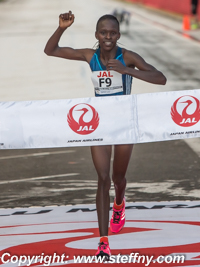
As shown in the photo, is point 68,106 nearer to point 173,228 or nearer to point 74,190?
point 173,228

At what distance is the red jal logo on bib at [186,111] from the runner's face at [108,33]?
3.16 feet

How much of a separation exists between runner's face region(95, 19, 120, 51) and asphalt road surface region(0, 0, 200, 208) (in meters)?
2.66

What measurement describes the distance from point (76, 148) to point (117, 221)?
4858 mm

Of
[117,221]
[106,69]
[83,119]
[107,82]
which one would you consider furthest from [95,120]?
[117,221]

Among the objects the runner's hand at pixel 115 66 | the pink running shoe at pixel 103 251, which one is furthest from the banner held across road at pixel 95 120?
the pink running shoe at pixel 103 251

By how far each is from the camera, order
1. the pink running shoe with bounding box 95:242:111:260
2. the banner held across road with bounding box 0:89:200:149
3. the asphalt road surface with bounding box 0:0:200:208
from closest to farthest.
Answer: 1. the pink running shoe with bounding box 95:242:111:260
2. the banner held across road with bounding box 0:89:200:149
3. the asphalt road surface with bounding box 0:0:200:208

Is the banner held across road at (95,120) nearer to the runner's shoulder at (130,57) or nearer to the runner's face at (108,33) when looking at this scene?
the runner's shoulder at (130,57)

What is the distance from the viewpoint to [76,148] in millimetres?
11484

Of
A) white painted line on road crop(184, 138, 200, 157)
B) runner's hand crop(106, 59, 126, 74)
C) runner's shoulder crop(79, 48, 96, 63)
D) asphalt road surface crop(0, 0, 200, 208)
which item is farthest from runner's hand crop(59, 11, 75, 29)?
white painted line on road crop(184, 138, 200, 157)

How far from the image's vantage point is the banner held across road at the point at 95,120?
251 inches

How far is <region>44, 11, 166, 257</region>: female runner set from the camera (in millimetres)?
5884

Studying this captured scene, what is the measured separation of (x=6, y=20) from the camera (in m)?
47.3

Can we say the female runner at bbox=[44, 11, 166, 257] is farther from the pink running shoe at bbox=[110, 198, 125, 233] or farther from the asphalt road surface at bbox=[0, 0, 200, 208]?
the asphalt road surface at bbox=[0, 0, 200, 208]

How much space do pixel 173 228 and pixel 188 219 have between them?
384 millimetres
